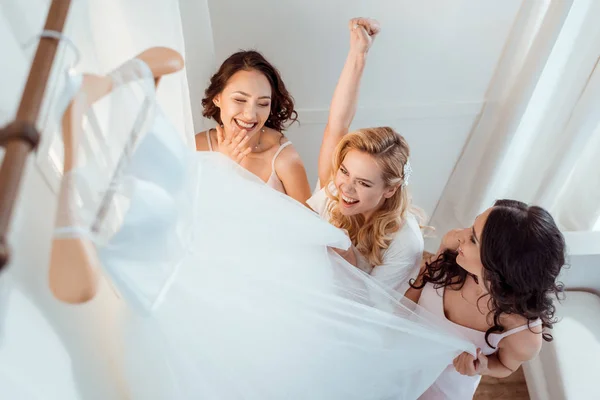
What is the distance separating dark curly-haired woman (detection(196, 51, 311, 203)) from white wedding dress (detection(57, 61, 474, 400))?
0.26m

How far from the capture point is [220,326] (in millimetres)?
831

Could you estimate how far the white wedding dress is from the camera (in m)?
0.62

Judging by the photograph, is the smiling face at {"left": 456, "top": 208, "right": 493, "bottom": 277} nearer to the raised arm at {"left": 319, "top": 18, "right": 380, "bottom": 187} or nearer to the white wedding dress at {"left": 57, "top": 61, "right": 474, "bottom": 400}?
the white wedding dress at {"left": 57, "top": 61, "right": 474, "bottom": 400}

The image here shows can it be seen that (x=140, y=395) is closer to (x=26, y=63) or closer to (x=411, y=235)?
(x=26, y=63)

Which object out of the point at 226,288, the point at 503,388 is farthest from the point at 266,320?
the point at 503,388

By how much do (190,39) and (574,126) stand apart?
3.97 ft

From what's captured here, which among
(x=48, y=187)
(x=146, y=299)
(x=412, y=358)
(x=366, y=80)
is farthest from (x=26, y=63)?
(x=366, y=80)

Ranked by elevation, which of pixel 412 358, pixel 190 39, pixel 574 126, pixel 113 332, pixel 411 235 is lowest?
pixel 412 358

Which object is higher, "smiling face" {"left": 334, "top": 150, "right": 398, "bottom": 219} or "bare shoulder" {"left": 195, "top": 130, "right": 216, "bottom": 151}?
"smiling face" {"left": 334, "top": 150, "right": 398, "bottom": 219}

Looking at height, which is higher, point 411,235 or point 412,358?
point 411,235

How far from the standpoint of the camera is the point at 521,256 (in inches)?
42.1

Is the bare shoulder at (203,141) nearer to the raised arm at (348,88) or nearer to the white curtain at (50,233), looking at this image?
the raised arm at (348,88)

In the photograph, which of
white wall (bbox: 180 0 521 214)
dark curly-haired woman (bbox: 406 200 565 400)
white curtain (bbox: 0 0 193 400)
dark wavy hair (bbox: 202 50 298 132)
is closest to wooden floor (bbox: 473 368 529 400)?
dark curly-haired woman (bbox: 406 200 565 400)

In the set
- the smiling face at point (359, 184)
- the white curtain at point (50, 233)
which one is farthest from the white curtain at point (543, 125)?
the white curtain at point (50, 233)
